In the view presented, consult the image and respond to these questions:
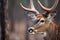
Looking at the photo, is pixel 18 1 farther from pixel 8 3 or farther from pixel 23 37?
pixel 23 37

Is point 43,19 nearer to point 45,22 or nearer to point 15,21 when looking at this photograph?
point 45,22

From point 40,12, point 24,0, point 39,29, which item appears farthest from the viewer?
point 24,0

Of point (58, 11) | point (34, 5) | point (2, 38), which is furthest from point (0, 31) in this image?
point (58, 11)

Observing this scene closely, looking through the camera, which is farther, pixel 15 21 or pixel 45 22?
pixel 15 21

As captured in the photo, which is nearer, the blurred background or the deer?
the deer

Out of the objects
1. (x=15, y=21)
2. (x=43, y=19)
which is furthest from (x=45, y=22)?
(x=15, y=21)

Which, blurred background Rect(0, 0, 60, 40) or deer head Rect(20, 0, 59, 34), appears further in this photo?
blurred background Rect(0, 0, 60, 40)

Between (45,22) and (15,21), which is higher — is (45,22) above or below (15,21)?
above

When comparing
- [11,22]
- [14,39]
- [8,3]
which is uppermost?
[8,3]

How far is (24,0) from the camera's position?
12.2 feet

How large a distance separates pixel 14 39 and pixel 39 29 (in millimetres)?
736

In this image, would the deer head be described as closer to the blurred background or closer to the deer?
the deer

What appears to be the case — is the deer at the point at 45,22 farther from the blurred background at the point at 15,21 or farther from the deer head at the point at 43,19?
the blurred background at the point at 15,21

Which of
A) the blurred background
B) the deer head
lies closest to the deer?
the deer head
